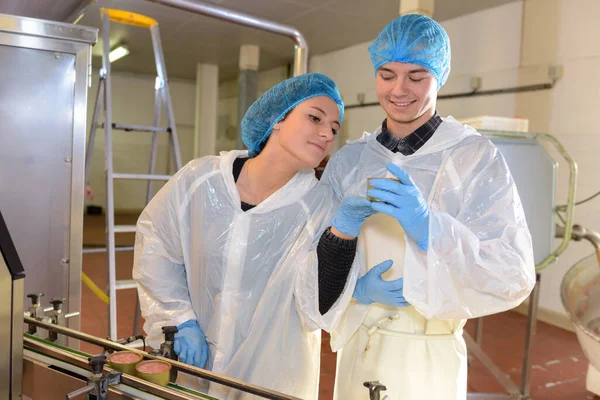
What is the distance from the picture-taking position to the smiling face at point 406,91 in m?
1.13

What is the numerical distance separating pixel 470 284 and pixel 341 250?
278 millimetres

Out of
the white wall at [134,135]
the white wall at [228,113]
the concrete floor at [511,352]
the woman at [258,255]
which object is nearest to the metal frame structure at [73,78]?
the woman at [258,255]

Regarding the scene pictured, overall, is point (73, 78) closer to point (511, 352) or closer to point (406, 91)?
point (406, 91)

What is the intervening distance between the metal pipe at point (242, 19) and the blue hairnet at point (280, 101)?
0.83 metres

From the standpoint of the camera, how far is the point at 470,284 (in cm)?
102

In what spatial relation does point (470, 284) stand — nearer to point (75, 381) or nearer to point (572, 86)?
point (75, 381)

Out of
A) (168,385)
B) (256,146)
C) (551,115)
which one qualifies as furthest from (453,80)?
(168,385)

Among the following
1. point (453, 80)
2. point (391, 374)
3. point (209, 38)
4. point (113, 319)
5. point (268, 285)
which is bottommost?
point (113, 319)

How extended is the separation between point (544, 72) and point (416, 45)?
3.31 metres

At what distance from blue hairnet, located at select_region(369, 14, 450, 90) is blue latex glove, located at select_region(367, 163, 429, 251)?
31 cm

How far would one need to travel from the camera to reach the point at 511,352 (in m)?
3.28

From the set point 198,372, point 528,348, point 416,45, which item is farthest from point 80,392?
point 528,348

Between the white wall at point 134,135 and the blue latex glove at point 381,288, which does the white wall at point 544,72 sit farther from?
the white wall at point 134,135

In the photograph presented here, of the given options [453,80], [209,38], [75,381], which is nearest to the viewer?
[75,381]
